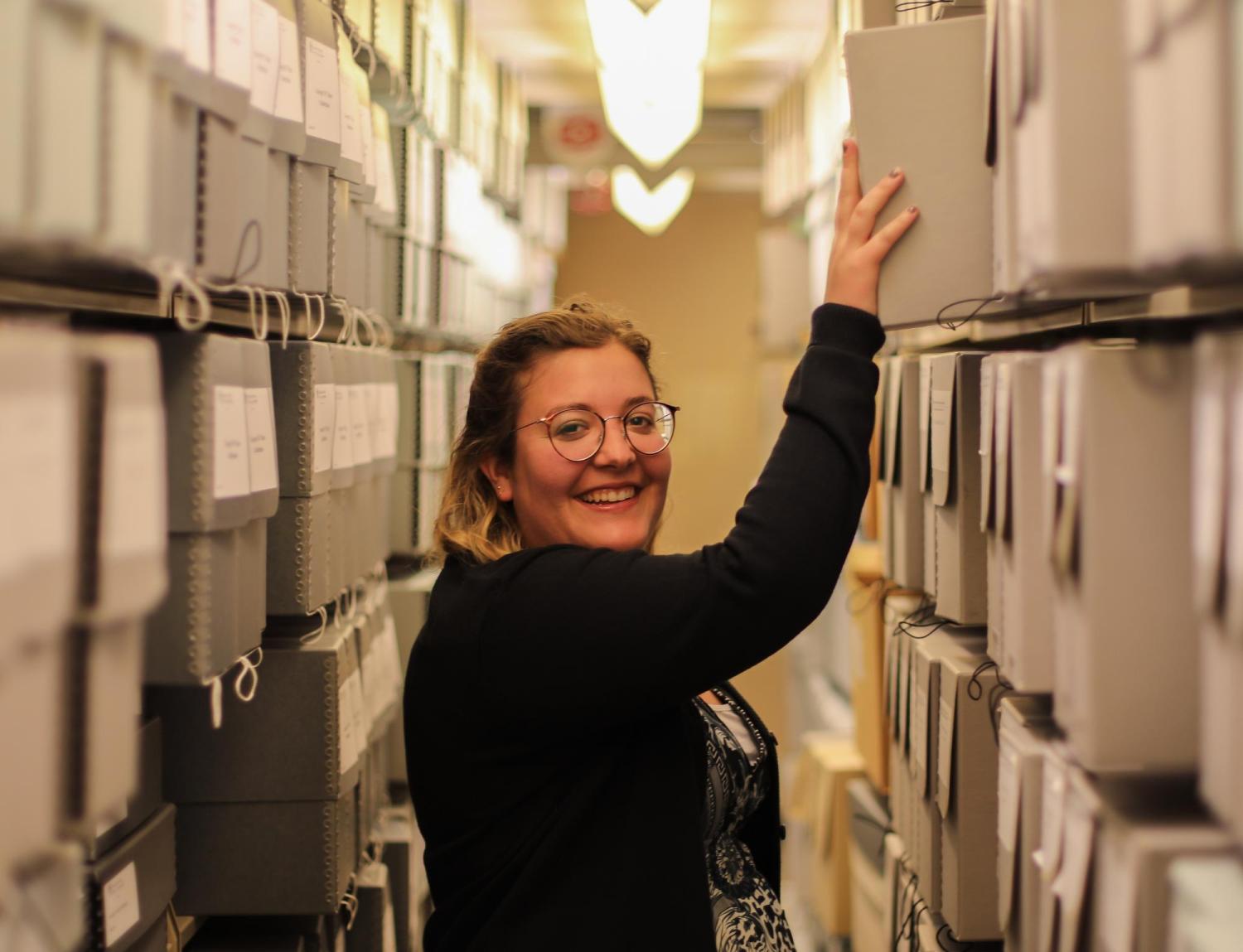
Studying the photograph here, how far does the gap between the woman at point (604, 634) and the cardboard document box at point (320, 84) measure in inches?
16.9

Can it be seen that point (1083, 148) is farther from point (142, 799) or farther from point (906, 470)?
point (142, 799)

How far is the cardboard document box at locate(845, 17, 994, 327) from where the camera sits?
142 centimetres

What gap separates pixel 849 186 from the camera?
1.43 meters

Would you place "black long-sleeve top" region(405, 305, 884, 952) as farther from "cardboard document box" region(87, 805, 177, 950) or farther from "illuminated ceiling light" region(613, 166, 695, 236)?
"illuminated ceiling light" region(613, 166, 695, 236)

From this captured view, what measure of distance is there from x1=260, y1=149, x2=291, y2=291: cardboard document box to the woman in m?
0.30

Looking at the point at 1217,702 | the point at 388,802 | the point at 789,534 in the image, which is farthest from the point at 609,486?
the point at 388,802

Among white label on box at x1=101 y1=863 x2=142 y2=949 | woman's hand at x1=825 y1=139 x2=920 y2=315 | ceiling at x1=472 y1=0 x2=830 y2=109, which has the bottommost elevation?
white label on box at x1=101 y1=863 x2=142 y2=949

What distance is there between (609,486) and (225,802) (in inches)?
32.4

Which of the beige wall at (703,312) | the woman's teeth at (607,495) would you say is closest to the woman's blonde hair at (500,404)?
the woman's teeth at (607,495)

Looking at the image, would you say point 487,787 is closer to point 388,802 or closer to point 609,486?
point 609,486

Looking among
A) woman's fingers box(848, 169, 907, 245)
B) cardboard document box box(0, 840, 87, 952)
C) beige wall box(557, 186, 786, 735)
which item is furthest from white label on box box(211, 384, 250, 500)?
beige wall box(557, 186, 786, 735)

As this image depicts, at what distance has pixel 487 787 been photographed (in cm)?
138

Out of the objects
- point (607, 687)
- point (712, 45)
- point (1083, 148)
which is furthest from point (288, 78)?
point (712, 45)

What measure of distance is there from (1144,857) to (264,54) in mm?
1283
